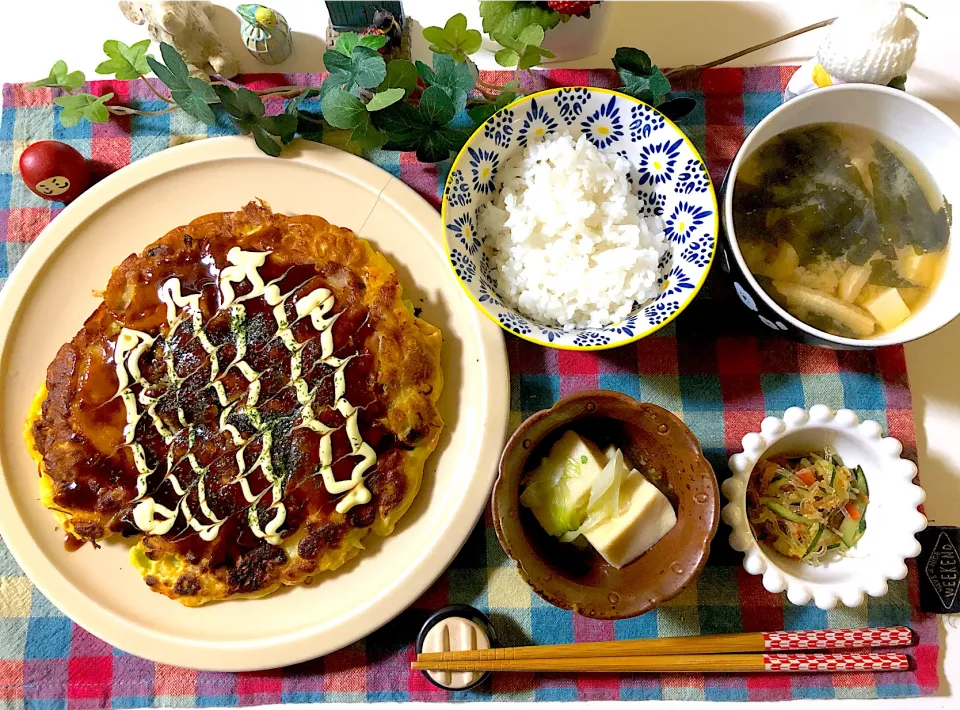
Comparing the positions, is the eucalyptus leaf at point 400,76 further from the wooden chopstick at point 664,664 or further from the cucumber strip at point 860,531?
the cucumber strip at point 860,531

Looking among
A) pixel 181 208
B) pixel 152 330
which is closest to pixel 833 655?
pixel 152 330

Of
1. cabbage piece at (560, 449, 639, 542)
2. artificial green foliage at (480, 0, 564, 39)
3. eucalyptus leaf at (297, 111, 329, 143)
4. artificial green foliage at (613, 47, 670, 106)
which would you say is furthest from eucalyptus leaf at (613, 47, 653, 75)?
cabbage piece at (560, 449, 639, 542)

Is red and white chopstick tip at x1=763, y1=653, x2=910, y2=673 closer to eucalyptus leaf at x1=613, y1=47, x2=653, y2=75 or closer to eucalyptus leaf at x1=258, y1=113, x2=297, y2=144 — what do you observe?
eucalyptus leaf at x1=613, y1=47, x2=653, y2=75

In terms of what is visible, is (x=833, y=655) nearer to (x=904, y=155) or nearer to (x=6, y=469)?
(x=904, y=155)

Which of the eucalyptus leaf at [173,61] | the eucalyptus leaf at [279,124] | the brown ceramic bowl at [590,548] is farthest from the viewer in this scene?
the eucalyptus leaf at [279,124]

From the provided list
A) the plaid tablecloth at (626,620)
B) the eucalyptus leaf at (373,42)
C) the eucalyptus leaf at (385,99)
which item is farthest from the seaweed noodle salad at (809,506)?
the eucalyptus leaf at (373,42)
